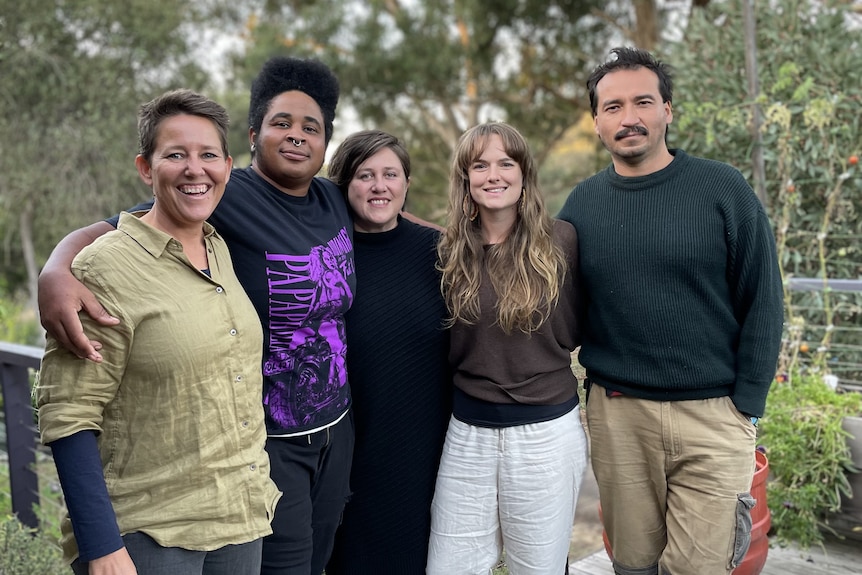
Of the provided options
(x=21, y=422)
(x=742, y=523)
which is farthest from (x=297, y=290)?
(x=21, y=422)

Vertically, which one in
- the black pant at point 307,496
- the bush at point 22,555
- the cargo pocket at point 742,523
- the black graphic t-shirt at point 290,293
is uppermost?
the black graphic t-shirt at point 290,293

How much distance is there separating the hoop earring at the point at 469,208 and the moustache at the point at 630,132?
46 centimetres

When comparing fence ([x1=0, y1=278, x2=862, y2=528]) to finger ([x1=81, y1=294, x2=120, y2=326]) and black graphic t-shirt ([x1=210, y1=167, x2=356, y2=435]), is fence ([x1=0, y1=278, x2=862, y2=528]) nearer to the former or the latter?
black graphic t-shirt ([x1=210, y1=167, x2=356, y2=435])

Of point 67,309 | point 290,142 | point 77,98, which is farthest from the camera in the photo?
point 77,98

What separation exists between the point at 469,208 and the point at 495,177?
152 mm

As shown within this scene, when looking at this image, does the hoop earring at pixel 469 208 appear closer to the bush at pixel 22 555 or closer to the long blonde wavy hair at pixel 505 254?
the long blonde wavy hair at pixel 505 254

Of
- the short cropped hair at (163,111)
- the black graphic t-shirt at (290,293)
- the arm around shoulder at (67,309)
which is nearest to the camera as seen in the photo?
the arm around shoulder at (67,309)

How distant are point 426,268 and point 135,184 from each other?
924 cm

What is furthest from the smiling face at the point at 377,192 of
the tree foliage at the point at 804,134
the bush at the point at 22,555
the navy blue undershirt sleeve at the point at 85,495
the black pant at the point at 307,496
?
the tree foliage at the point at 804,134

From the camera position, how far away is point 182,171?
1527 millimetres

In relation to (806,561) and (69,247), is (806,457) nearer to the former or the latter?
(806,561)

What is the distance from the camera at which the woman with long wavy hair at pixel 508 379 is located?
2.05 meters

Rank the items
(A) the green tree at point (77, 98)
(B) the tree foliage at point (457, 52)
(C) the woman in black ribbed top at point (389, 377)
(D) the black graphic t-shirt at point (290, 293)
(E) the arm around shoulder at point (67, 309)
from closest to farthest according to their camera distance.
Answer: (E) the arm around shoulder at point (67, 309), (D) the black graphic t-shirt at point (290, 293), (C) the woman in black ribbed top at point (389, 377), (B) the tree foliage at point (457, 52), (A) the green tree at point (77, 98)

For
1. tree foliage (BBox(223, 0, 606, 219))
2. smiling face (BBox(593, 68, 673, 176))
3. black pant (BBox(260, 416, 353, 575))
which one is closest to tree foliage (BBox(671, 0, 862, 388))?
smiling face (BBox(593, 68, 673, 176))
